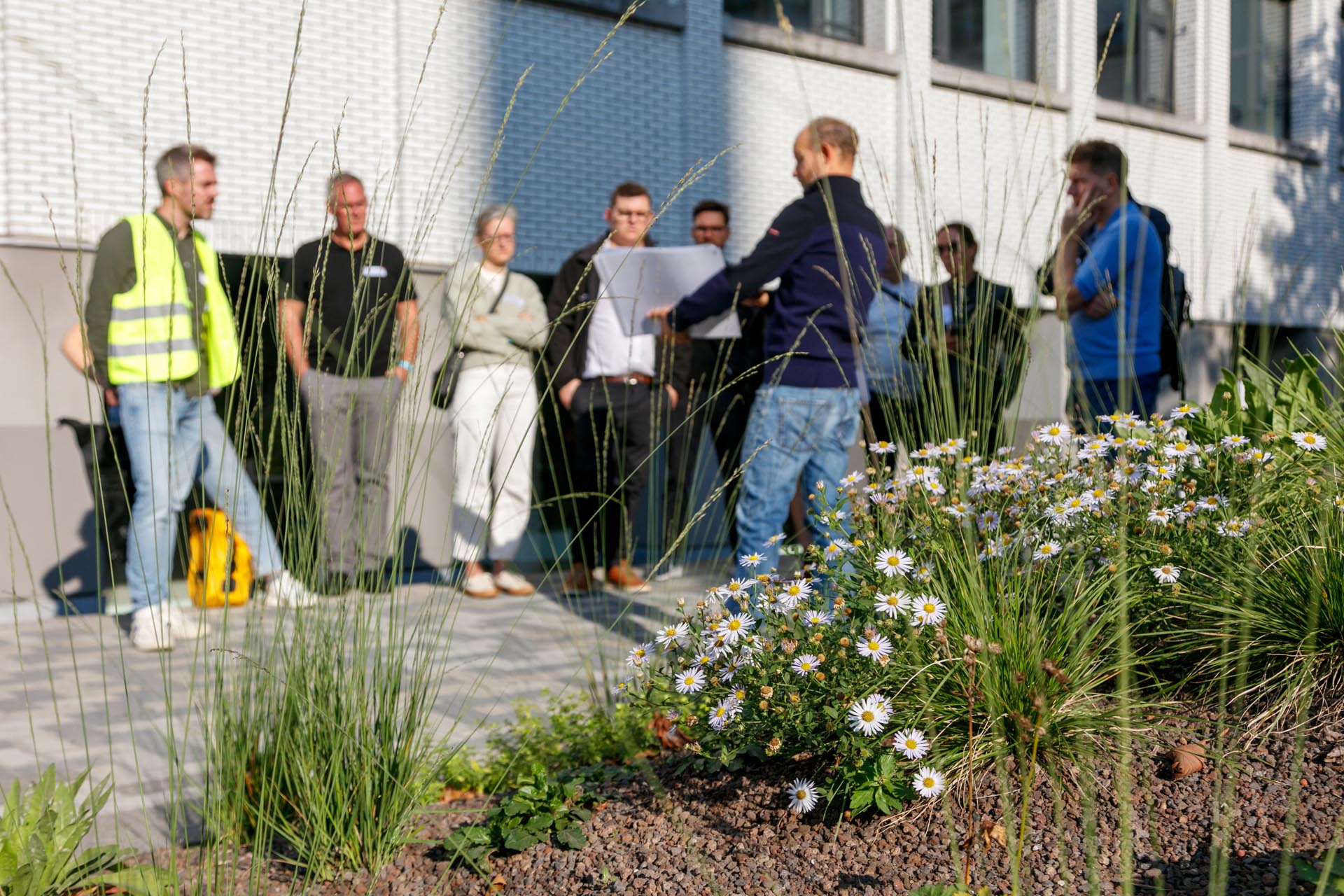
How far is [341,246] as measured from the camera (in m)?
5.93

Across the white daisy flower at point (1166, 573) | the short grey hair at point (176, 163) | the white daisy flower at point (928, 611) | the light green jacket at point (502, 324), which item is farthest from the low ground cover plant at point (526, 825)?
the light green jacket at point (502, 324)

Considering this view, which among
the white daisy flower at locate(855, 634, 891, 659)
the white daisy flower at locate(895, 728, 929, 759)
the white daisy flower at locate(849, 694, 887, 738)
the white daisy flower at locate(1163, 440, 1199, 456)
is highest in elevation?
the white daisy flower at locate(1163, 440, 1199, 456)

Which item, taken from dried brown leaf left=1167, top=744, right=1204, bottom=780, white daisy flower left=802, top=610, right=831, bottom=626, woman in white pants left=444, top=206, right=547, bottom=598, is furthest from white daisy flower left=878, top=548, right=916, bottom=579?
woman in white pants left=444, top=206, right=547, bottom=598

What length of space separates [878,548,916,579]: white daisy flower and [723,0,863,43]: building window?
8.55 m

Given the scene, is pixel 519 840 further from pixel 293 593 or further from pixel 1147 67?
pixel 1147 67

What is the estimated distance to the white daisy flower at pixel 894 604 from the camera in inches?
97.0

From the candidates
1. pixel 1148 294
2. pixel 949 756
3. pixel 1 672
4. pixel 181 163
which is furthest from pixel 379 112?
pixel 949 756

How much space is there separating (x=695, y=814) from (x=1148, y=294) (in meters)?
2.89

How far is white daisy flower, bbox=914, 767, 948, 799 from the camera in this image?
227 centimetres

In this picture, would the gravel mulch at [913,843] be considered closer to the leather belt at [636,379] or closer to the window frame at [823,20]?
the leather belt at [636,379]

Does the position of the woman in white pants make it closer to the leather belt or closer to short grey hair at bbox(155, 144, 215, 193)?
the leather belt

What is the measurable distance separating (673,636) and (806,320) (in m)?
2.06

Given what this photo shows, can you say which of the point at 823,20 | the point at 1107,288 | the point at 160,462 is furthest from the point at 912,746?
the point at 823,20

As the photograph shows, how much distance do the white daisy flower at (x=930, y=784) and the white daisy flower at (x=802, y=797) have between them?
0.21 metres
